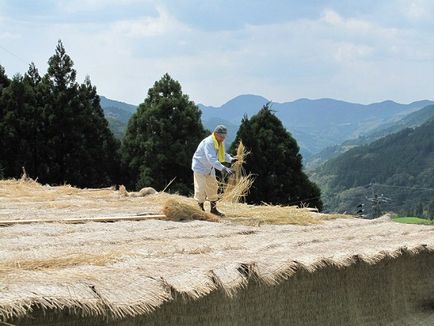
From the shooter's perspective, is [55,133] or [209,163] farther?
[55,133]

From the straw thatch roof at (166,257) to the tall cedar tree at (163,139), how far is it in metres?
12.6

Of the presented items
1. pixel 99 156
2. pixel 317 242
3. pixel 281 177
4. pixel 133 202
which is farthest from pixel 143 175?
pixel 317 242

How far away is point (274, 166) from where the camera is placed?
68.0 ft

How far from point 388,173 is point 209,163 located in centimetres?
12638

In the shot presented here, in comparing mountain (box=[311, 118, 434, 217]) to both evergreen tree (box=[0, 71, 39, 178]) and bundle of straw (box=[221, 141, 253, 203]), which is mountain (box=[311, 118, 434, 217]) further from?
bundle of straw (box=[221, 141, 253, 203])

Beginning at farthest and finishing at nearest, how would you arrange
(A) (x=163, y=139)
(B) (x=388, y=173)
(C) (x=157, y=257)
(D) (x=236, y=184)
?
(B) (x=388, y=173), (A) (x=163, y=139), (D) (x=236, y=184), (C) (x=157, y=257)

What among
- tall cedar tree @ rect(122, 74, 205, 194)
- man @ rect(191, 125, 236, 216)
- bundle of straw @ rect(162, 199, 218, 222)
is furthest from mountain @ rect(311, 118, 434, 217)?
bundle of straw @ rect(162, 199, 218, 222)

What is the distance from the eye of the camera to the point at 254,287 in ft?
11.8

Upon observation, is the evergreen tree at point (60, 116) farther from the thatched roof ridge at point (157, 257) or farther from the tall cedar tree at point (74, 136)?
the thatched roof ridge at point (157, 257)

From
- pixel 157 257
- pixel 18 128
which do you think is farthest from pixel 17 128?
pixel 157 257

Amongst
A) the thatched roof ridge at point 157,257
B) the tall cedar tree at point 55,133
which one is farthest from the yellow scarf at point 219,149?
the tall cedar tree at point 55,133

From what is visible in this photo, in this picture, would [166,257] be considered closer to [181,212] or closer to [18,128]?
[181,212]

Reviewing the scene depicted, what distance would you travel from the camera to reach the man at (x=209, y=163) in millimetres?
6469

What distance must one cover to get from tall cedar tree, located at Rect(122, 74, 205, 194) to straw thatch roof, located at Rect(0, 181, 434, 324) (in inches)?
496
